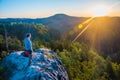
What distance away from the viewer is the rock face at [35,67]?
1934 cm

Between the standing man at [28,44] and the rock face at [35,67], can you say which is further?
the standing man at [28,44]

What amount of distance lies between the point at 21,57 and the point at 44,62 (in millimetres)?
2243

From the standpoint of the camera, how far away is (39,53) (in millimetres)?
23500

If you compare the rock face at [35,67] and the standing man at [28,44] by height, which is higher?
the standing man at [28,44]

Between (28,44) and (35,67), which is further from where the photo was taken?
(28,44)

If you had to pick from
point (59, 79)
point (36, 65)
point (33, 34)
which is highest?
point (36, 65)

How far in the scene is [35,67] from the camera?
20.1m

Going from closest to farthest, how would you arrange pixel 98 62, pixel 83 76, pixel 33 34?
pixel 83 76, pixel 98 62, pixel 33 34

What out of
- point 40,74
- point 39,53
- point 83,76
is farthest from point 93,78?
point 40,74

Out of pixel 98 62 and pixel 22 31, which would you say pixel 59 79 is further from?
pixel 22 31

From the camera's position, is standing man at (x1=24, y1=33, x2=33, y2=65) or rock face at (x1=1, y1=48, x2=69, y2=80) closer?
rock face at (x1=1, y1=48, x2=69, y2=80)

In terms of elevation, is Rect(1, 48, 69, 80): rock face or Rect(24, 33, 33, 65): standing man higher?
Rect(24, 33, 33, 65): standing man

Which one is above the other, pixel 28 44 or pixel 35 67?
pixel 28 44

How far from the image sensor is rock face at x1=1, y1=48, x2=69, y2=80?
1934 centimetres
